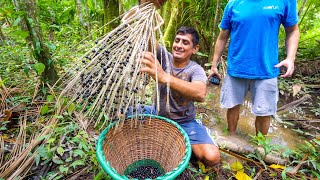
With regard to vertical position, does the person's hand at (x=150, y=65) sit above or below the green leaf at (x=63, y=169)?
above

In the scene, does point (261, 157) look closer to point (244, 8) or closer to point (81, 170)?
point (244, 8)

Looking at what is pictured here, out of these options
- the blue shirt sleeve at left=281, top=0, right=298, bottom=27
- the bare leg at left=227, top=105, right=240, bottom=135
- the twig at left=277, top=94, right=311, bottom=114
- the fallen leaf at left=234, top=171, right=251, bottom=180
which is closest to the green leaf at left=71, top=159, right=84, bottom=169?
the fallen leaf at left=234, top=171, right=251, bottom=180

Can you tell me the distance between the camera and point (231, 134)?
8.38ft

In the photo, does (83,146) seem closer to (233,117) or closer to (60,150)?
(60,150)

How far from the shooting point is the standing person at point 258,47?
1.93 metres

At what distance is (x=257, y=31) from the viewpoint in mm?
1964

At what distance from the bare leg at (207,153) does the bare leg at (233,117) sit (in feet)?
2.11

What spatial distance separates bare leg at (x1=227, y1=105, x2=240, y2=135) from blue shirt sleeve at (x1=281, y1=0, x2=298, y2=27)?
0.88 metres

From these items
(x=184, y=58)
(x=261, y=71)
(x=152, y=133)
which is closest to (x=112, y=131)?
(x=152, y=133)

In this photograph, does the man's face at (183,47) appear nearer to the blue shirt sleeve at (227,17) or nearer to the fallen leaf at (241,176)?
the blue shirt sleeve at (227,17)

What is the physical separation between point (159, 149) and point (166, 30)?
237cm

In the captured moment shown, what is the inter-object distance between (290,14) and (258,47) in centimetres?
35

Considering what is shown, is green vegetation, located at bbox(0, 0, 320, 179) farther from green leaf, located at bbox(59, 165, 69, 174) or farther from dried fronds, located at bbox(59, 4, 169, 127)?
dried fronds, located at bbox(59, 4, 169, 127)

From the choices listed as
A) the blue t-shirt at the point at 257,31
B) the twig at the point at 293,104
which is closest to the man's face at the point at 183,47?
the blue t-shirt at the point at 257,31
